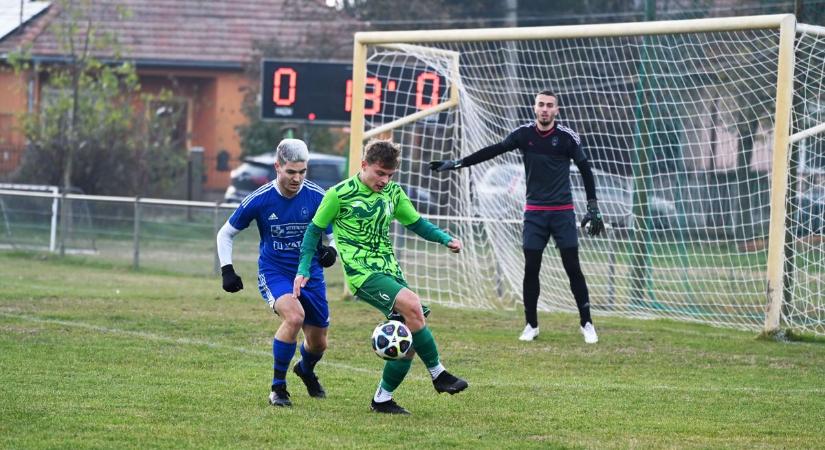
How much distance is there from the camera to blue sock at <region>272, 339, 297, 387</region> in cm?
745

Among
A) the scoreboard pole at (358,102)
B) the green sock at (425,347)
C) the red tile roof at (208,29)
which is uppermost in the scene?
the red tile roof at (208,29)

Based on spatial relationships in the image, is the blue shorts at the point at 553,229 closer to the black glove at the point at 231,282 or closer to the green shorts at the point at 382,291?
the green shorts at the point at 382,291

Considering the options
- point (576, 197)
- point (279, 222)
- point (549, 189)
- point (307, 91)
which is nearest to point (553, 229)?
point (549, 189)

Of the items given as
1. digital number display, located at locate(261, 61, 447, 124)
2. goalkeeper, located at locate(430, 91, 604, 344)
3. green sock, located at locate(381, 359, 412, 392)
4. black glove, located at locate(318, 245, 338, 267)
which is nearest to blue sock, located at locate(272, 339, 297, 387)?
black glove, located at locate(318, 245, 338, 267)

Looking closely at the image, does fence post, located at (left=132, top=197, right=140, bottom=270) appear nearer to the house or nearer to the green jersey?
the green jersey

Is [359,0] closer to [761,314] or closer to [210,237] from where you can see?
[210,237]

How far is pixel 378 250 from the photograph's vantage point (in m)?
7.41

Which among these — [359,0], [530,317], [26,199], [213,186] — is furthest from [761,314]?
[213,186]

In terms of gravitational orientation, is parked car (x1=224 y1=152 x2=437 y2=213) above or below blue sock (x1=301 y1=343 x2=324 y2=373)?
above

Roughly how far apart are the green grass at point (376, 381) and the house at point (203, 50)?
20151 millimetres

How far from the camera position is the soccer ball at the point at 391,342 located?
23.1ft

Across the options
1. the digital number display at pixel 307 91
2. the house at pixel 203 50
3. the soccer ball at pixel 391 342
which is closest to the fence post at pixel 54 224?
the digital number display at pixel 307 91

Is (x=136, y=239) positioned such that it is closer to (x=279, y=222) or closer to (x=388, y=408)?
(x=279, y=222)

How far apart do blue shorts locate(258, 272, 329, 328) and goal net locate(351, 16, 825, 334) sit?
4.95m
